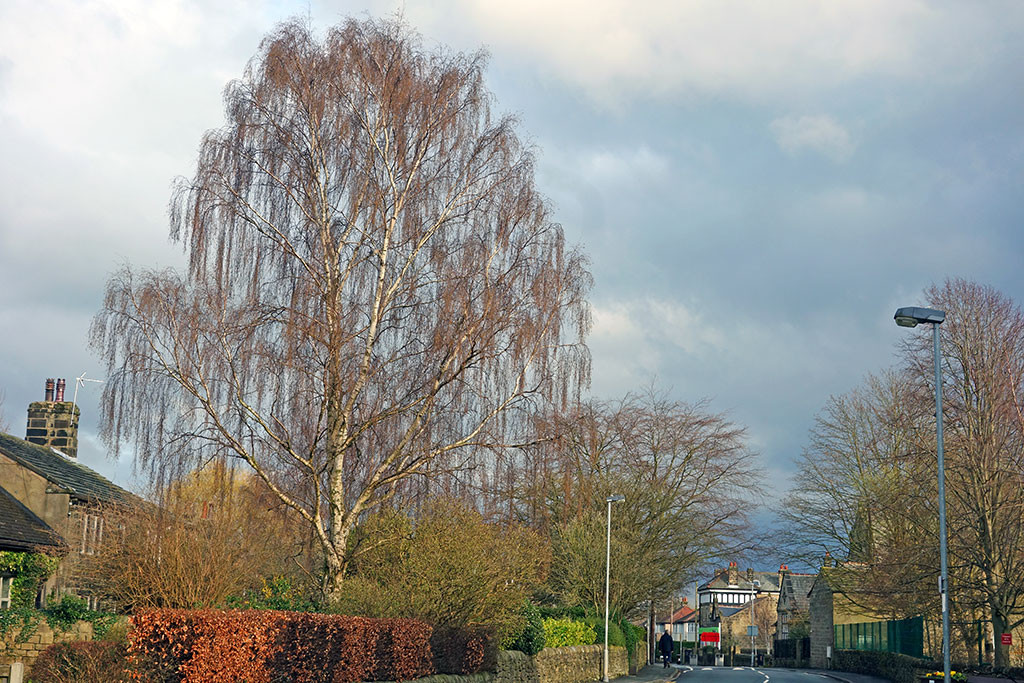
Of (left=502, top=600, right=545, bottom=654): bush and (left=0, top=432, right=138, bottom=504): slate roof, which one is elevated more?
(left=0, top=432, right=138, bottom=504): slate roof

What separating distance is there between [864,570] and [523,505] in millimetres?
32680

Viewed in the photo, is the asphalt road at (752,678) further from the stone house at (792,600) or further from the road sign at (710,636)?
the road sign at (710,636)

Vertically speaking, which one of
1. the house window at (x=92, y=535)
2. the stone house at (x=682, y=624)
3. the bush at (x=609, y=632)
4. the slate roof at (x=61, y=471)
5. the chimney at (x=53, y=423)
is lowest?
the stone house at (x=682, y=624)

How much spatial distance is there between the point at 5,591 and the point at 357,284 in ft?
54.0

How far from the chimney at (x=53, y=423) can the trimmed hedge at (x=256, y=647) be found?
90.2 feet

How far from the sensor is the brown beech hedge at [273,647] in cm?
1326

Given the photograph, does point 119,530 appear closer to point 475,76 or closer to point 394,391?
point 394,391

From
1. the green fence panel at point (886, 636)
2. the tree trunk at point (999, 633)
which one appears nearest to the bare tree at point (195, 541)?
the tree trunk at point (999, 633)

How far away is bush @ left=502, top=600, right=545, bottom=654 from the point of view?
27.0 metres

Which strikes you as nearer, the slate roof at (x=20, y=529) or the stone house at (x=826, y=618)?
the slate roof at (x=20, y=529)

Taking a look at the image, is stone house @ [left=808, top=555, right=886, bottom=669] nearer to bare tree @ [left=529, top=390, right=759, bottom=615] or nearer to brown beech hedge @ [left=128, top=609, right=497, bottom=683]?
bare tree @ [left=529, top=390, right=759, bottom=615]

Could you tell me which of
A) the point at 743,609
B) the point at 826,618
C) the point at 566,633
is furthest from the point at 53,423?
the point at 743,609

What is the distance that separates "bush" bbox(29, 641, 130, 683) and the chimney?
22.1 m

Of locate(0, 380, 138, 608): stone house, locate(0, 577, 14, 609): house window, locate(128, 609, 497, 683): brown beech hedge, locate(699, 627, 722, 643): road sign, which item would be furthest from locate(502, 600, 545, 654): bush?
locate(699, 627, 722, 643): road sign
